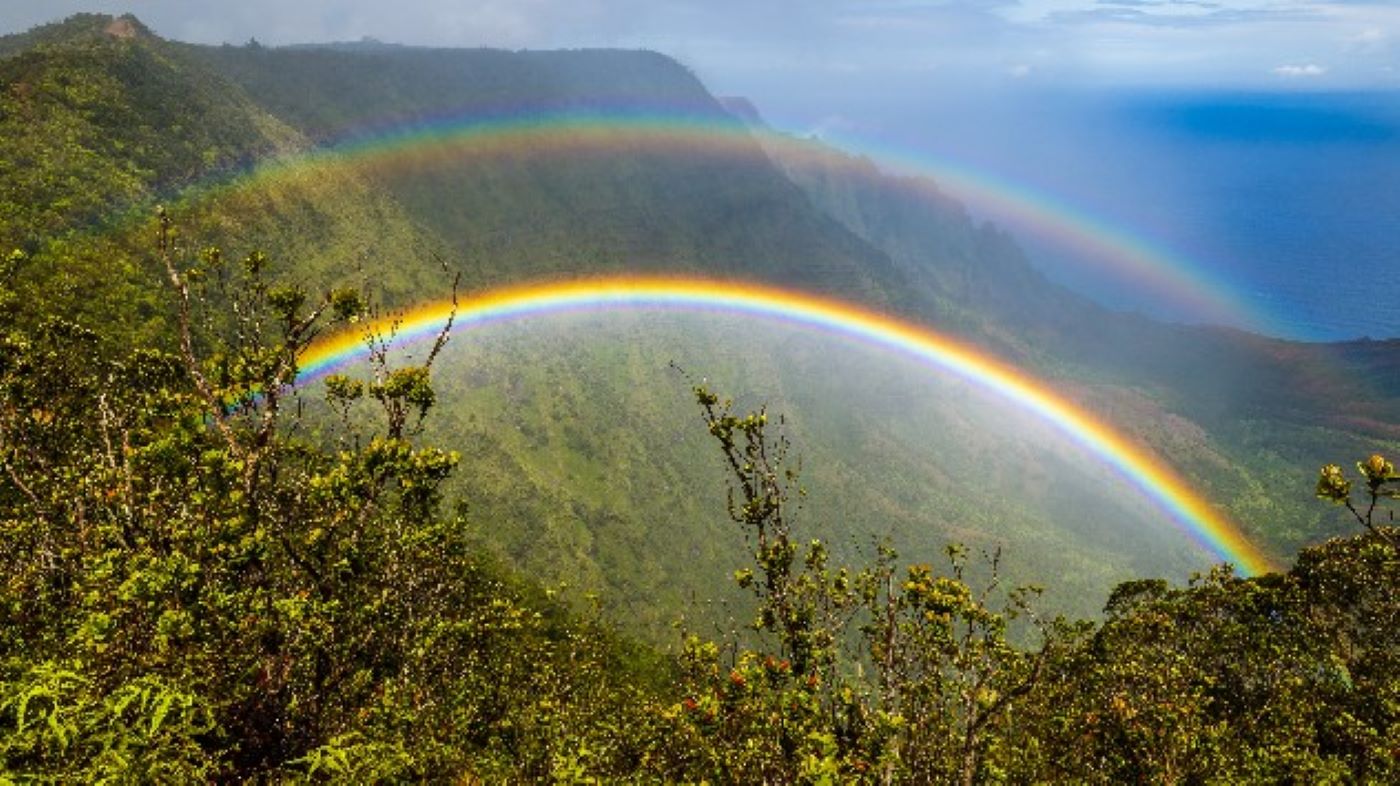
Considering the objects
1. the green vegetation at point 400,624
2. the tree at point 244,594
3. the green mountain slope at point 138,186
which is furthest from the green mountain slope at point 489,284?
the tree at point 244,594

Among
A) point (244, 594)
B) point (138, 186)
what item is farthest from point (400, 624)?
point (138, 186)

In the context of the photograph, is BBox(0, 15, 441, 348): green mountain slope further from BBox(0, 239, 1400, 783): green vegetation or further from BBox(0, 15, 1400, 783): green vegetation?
BBox(0, 239, 1400, 783): green vegetation

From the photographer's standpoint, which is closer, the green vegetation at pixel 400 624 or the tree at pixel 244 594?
the tree at pixel 244 594

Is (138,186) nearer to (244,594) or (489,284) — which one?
(489,284)

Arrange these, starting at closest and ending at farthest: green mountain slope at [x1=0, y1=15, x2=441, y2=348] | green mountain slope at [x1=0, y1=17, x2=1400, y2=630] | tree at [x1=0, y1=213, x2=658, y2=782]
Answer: tree at [x1=0, y1=213, x2=658, y2=782], green mountain slope at [x1=0, y1=15, x2=441, y2=348], green mountain slope at [x1=0, y1=17, x2=1400, y2=630]

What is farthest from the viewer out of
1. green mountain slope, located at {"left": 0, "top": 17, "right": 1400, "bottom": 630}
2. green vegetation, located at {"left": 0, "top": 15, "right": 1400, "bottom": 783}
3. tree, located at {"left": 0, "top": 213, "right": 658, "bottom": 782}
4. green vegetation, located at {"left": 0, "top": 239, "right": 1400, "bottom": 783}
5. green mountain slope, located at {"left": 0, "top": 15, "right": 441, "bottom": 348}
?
green mountain slope, located at {"left": 0, "top": 17, "right": 1400, "bottom": 630}

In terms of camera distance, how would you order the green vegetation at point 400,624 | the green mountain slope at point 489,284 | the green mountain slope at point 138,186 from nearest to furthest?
1. the green vegetation at point 400,624
2. the green mountain slope at point 138,186
3. the green mountain slope at point 489,284

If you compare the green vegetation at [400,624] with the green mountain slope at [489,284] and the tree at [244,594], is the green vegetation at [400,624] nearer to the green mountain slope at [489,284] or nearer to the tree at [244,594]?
the tree at [244,594]

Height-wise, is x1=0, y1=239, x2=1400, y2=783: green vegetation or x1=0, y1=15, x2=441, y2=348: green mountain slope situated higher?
x1=0, y1=15, x2=441, y2=348: green mountain slope

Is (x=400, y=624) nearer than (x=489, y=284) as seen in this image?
Yes

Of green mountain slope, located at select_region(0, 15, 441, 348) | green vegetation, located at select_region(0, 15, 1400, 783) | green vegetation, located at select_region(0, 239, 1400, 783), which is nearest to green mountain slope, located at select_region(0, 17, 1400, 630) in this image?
green mountain slope, located at select_region(0, 15, 441, 348)

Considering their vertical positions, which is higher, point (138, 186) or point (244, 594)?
point (138, 186)
